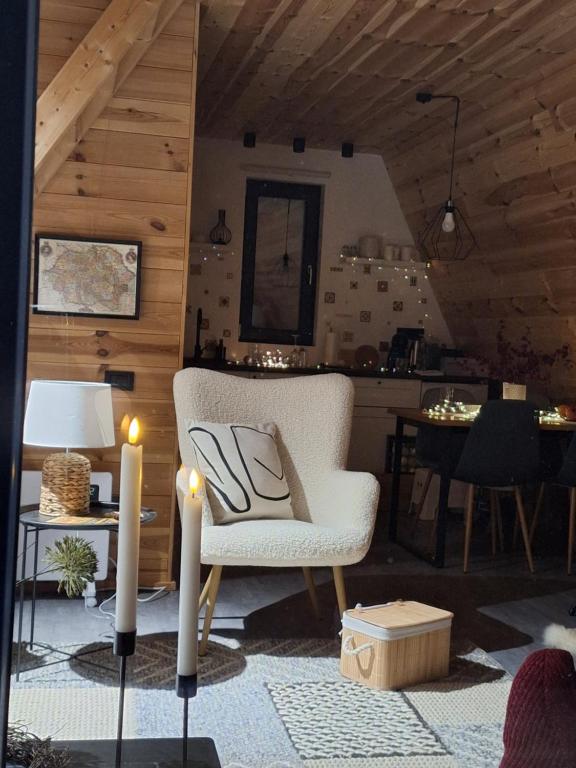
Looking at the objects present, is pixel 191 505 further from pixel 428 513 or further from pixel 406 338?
pixel 406 338

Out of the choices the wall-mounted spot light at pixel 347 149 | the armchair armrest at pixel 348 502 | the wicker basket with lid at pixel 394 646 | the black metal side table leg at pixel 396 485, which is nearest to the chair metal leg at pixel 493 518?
the black metal side table leg at pixel 396 485

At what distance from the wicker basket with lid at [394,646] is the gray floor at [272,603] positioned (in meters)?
0.28

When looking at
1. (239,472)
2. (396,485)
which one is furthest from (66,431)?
(396,485)

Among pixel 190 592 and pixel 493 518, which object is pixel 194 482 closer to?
pixel 190 592

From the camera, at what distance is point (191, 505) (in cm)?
83

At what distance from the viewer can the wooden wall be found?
3387mm

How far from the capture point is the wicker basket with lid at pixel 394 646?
2682 millimetres

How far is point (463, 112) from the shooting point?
4719mm

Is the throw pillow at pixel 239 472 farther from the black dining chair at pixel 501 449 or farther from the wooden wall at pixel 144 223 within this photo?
the black dining chair at pixel 501 449

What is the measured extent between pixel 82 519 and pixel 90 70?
1491mm

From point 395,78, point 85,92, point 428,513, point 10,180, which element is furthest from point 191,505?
point 428,513

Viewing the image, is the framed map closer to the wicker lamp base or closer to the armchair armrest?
the wicker lamp base

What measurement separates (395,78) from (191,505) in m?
3.92

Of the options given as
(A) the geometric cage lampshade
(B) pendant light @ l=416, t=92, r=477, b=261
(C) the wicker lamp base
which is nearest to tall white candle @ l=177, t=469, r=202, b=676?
(C) the wicker lamp base
